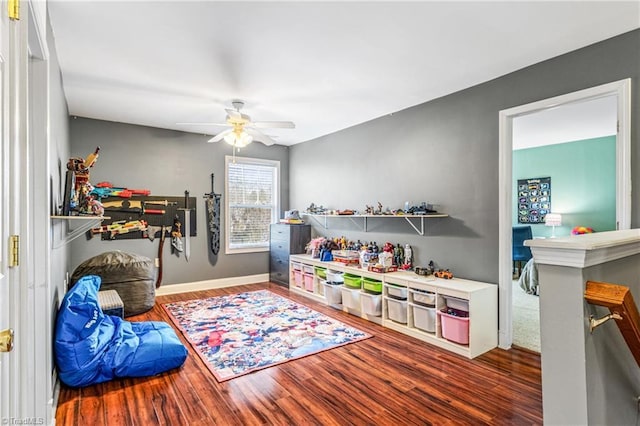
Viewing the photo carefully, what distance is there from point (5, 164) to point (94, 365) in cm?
197

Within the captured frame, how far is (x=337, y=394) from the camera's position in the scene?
2.38m

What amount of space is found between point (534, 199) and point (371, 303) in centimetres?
497

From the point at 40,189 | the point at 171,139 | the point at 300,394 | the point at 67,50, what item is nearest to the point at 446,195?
the point at 300,394

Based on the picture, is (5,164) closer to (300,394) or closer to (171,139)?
(300,394)

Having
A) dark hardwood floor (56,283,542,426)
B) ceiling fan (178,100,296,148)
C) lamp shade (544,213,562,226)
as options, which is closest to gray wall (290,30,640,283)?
dark hardwood floor (56,283,542,426)

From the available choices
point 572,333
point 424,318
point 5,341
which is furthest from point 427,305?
point 5,341

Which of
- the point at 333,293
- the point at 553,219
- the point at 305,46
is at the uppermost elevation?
the point at 305,46

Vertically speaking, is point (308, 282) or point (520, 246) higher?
point (520, 246)

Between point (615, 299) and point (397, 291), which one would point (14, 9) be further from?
point (397, 291)

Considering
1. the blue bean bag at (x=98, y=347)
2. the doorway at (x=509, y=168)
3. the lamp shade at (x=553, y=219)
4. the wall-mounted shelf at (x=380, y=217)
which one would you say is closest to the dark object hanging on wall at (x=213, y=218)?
the wall-mounted shelf at (x=380, y=217)

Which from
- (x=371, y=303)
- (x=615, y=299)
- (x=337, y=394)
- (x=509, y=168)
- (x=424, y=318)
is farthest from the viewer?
(x=371, y=303)

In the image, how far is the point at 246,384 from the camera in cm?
251

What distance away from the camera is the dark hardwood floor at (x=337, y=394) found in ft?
6.93

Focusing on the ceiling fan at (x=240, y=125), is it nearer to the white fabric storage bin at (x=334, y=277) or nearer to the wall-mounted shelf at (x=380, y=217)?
the wall-mounted shelf at (x=380, y=217)
